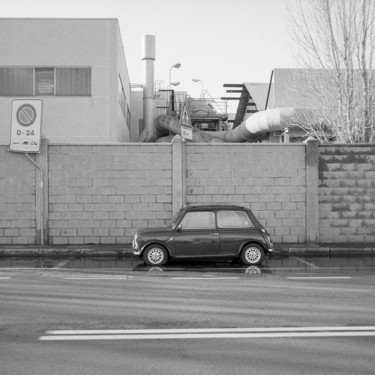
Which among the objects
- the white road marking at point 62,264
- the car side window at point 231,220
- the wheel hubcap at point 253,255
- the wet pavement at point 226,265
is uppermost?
the car side window at point 231,220

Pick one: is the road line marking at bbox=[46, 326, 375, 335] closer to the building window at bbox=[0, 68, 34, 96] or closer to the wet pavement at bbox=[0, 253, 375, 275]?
the wet pavement at bbox=[0, 253, 375, 275]

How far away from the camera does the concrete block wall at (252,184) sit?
17.0 metres

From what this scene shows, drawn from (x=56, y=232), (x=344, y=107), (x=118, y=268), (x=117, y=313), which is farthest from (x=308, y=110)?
(x=117, y=313)

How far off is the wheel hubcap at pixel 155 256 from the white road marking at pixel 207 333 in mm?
6382

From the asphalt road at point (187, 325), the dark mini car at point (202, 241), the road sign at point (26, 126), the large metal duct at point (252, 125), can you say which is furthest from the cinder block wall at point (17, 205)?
the large metal duct at point (252, 125)

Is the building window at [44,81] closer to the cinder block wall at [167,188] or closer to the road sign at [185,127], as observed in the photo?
the cinder block wall at [167,188]

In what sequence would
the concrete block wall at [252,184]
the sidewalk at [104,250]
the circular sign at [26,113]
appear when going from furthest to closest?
the circular sign at [26,113] < the concrete block wall at [252,184] < the sidewalk at [104,250]

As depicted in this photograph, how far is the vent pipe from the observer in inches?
1307

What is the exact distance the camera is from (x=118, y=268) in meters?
12.9

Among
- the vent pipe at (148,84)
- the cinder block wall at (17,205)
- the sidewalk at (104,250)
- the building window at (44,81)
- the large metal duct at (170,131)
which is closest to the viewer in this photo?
the sidewalk at (104,250)

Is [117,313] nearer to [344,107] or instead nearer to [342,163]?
[342,163]

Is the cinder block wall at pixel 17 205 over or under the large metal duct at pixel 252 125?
under

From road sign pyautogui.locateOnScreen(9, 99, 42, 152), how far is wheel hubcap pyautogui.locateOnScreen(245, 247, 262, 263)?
6.95 metres

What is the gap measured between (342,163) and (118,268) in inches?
302
